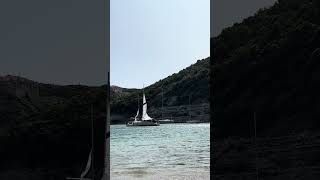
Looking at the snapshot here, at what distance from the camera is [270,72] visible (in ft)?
33.6

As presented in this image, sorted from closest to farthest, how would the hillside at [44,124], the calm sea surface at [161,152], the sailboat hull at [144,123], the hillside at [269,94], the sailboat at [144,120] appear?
the hillside at [269,94], the hillside at [44,124], the calm sea surface at [161,152], the sailboat at [144,120], the sailboat hull at [144,123]

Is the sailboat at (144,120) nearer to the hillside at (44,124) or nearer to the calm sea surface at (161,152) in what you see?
the calm sea surface at (161,152)

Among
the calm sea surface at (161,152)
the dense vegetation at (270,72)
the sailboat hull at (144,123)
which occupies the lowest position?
the calm sea surface at (161,152)

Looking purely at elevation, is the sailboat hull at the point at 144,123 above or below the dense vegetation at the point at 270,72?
below

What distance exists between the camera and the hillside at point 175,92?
1812 cm

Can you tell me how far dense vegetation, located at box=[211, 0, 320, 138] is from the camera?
9609 mm

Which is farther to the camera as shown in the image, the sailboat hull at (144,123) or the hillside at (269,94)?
the sailboat hull at (144,123)

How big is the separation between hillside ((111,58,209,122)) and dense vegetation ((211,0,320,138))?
647 centimetres

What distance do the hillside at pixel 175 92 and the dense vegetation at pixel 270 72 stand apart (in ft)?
21.2

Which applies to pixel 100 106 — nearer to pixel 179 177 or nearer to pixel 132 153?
pixel 179 177

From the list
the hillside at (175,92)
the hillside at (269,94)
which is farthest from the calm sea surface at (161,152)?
the hillside at (269,94)

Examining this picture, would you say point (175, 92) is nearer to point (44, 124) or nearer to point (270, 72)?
point (270, 72)

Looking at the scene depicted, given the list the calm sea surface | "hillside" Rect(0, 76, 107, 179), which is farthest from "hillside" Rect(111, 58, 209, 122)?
"hillside" Rect(0, 76, 107, 179)

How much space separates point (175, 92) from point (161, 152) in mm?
2477
